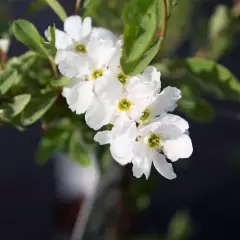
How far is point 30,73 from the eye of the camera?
0.50 meters

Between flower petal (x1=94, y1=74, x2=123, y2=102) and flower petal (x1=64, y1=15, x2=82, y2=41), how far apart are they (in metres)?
0.08

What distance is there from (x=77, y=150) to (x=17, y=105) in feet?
0.50

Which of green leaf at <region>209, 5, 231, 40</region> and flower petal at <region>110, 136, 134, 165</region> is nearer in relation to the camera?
flower petal at <region>110, 136, 134, 165</region>

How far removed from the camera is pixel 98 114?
415mm

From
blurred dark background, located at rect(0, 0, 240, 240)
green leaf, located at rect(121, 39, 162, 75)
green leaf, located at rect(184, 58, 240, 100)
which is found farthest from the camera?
blurred dark background, located at rect(0, 0, 240, 240)

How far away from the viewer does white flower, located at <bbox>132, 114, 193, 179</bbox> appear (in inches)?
16.2

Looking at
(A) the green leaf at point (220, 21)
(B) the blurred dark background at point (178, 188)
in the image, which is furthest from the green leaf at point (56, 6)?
(B) the blurred dark background at point (178, 188)

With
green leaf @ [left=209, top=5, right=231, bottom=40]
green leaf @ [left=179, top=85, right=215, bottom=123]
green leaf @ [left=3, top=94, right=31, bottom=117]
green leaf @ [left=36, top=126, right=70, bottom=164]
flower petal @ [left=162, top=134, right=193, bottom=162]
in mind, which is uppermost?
green leaf @ [left=3, top=94, right=31, bottom=117]

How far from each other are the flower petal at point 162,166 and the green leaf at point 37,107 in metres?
0.12

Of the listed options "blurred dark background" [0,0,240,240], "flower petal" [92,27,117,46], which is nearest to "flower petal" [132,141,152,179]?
"flower petal" [92,27,117,46]

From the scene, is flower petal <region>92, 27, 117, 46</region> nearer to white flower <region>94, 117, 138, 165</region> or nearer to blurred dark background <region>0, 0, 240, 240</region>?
white flower <region>94, 117, 138, 165</region>

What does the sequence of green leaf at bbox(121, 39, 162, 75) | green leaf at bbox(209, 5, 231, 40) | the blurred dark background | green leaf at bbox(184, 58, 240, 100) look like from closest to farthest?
green leaf at bbox(121, 39, 162, 75) < green leaf at bbox(184, 58, 240, 100) < green leaf at bbox(209, 5, 231, 40) < the blurred dark background

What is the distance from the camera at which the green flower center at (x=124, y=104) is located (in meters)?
0.41

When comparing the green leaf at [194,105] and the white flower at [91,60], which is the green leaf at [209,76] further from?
the white flower at [91,60]
